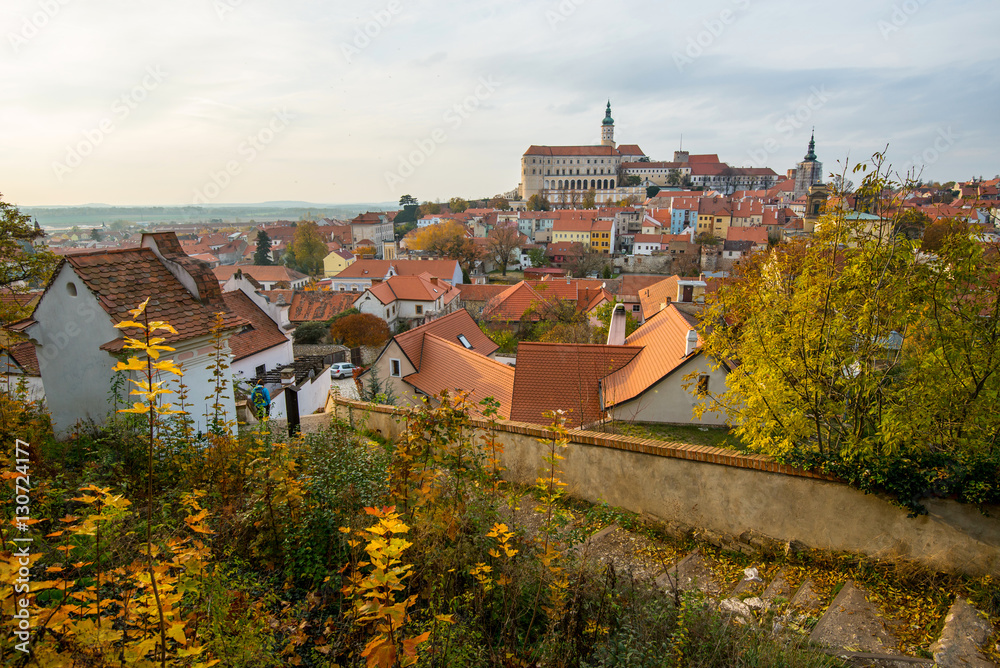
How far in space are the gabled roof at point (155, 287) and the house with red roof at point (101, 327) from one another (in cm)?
1

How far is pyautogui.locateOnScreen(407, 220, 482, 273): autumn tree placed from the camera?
74.1 meters

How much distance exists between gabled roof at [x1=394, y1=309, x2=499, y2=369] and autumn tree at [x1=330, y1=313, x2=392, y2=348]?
1700cm

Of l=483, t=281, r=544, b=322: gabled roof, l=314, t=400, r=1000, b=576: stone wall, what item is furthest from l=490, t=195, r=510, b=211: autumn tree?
l=314, t=400, r=1000, b=576: stone wall

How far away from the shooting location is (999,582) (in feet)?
16.5

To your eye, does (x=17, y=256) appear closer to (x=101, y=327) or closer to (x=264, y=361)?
(x=101, y=327)

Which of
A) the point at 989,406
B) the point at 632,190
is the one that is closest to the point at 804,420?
the point at 989,406

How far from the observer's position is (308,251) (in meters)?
91.8

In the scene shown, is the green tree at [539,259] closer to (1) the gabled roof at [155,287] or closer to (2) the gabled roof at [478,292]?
(2) the gabled roof at [478,292]

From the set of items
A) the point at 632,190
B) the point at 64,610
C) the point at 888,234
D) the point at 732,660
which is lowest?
the point at 732,660

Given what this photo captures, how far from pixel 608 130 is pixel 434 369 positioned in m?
151

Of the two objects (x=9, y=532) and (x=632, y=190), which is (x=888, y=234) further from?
(x=632, y=190)

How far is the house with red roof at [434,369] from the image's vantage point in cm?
1477

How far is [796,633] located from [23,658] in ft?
16.1

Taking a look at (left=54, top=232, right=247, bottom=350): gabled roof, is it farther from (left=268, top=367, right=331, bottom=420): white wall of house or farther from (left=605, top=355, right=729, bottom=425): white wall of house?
(left=605, top=355, right=729, bottom=425): white wall of house
